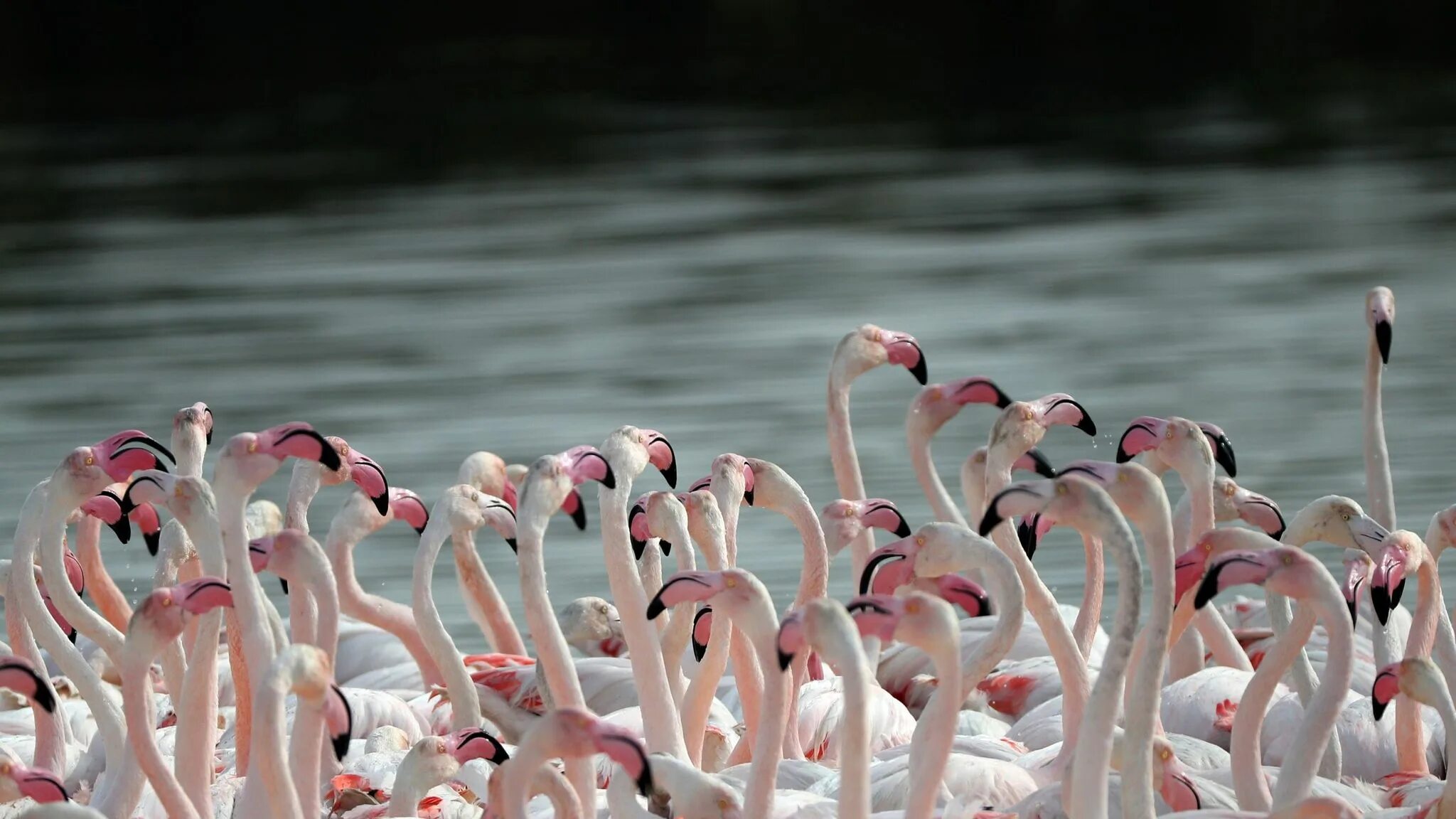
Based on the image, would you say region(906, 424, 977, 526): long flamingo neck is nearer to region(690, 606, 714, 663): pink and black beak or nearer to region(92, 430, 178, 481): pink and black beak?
region(690, 606, 714, 663): pink and black beak

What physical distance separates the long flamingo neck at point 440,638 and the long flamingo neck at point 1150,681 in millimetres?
1964

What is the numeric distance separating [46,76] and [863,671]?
24.4 meters

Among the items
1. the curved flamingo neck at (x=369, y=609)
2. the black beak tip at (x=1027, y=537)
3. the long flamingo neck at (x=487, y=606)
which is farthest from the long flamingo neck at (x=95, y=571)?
the black beak tip at (x=1027, y=537)

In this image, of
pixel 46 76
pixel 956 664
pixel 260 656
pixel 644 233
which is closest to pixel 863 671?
pixel 956 664

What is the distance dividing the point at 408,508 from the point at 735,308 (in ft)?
29.4

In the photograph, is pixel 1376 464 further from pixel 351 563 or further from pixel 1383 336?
pixel 351 563

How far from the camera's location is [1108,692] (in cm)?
456

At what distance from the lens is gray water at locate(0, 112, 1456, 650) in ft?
36.5

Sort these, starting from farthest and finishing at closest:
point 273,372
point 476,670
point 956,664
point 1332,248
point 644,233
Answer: point 644,233 → point 1332,248 → point 273,372 → point 476,670 → point 956,664

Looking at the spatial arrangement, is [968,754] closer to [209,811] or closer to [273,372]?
[209,811]

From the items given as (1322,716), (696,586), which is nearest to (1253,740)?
(1322,716)

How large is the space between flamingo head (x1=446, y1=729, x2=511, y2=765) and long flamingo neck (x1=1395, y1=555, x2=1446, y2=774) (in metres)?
2.25

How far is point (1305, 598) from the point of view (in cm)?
473

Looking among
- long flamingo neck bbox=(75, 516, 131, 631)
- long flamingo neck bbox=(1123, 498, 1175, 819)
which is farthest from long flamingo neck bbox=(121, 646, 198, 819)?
long flamingo neck bbox=(75, 516, 131, 631)
